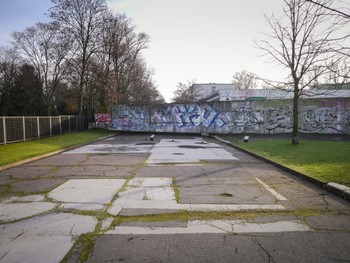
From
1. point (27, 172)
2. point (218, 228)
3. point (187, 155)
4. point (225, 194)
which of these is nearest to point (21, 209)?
point (218, 228)

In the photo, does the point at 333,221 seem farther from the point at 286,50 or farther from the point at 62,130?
the point at 62,130

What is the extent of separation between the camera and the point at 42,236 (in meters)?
4.05

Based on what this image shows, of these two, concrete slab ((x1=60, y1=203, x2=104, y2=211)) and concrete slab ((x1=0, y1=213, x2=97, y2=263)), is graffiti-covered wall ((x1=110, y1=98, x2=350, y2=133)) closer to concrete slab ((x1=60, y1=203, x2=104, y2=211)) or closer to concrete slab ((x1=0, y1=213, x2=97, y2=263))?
concrete slab ((x1=60, y1=203, x2=104, y2=211))

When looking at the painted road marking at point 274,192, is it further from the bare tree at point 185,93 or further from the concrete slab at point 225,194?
the bare tree at point 185,93

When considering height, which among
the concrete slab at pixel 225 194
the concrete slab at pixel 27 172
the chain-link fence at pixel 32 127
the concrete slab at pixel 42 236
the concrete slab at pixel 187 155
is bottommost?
the concrete slab at pixel 187 155

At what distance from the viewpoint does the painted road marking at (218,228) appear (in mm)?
4215

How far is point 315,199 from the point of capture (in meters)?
5.93

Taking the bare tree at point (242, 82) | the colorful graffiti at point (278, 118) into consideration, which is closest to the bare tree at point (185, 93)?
the bare tree at point (242, 82)

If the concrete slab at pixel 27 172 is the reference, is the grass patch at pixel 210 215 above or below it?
above

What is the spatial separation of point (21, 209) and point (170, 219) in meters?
Answer: 2.77

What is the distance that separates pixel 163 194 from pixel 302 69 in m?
12.2

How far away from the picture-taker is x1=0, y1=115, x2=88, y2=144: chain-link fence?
17484 millimetres

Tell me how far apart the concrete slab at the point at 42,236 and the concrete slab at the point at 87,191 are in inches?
37.8

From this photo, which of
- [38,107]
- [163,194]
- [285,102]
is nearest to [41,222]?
[163,194]
